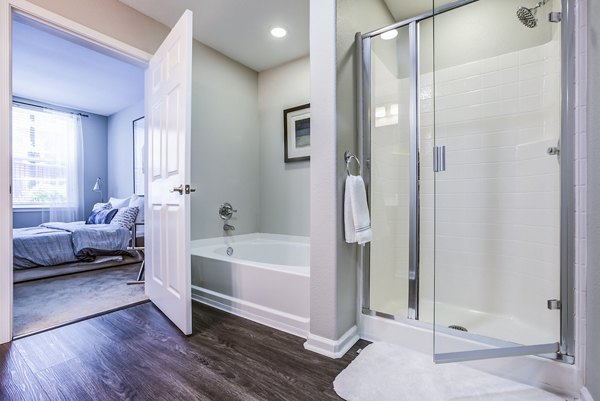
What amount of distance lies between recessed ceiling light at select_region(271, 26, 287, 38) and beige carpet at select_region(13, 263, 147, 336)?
2644 mm

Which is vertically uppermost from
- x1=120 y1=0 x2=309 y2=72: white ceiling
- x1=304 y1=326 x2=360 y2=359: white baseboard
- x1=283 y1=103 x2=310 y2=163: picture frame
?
x1=120 y1=0 x2=309 y2=72: white ceiling

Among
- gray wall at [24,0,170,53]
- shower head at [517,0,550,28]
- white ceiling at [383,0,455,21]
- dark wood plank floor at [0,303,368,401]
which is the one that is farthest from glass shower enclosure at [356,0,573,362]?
gray wall at [24,0,170,53]

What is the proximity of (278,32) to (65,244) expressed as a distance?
11.9 feet

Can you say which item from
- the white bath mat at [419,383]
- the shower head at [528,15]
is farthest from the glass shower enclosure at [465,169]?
the white bath mat at [419,383]

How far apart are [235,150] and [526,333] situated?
281 centimetres

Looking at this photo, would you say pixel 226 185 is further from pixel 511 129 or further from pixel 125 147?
pixel 125 147

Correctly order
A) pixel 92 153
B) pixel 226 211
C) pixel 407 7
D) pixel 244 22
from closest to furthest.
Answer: pixel 407 7, pixel 244 22, pixel 226 211, pixel 92 153

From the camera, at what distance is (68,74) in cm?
385

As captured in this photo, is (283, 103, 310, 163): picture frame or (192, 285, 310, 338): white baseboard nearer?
(192, 285, 310, 338): white baseboard

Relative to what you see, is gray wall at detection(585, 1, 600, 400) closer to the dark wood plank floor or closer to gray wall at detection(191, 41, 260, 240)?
the dark wood plank floor

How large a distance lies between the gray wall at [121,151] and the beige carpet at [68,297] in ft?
7.91

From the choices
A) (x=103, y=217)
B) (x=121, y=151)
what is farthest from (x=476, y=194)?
(x=121, y=151)

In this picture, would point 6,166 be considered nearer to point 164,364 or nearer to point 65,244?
point 164,364

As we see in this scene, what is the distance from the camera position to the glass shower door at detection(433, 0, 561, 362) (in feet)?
5.04
